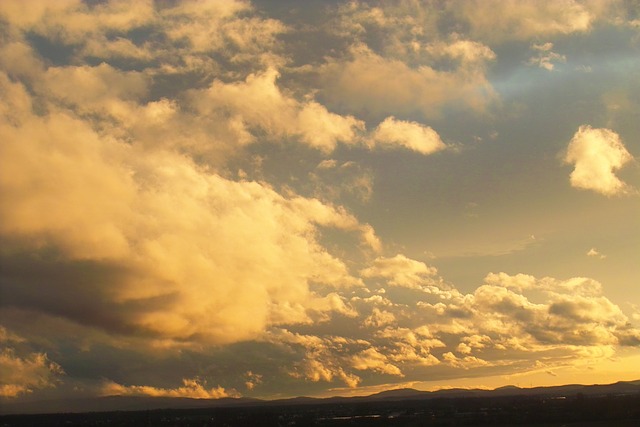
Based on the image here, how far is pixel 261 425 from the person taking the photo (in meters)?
199

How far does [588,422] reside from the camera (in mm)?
151875

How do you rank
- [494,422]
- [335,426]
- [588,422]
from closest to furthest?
[588,422] < [494,422] < [335,426]

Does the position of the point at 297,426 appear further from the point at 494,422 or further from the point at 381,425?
the point at 494,422

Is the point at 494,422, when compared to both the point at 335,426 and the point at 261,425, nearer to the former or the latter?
the point at 335,426

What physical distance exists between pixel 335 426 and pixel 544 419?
5418 centimetres

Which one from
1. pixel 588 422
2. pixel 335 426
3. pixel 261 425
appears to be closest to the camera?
pixel 588 422

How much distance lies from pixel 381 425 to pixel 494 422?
94.1ft

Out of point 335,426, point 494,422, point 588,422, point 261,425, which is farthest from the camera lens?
A: point 261,425

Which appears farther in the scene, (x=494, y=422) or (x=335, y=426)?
(x=335, y=426)

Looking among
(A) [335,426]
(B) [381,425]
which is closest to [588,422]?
(B) [381,425]

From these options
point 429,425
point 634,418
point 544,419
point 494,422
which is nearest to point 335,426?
point 429,425

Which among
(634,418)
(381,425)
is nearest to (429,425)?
(381,425)

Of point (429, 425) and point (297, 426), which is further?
point (297, 426)

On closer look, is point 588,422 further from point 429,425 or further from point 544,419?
point 429,425
